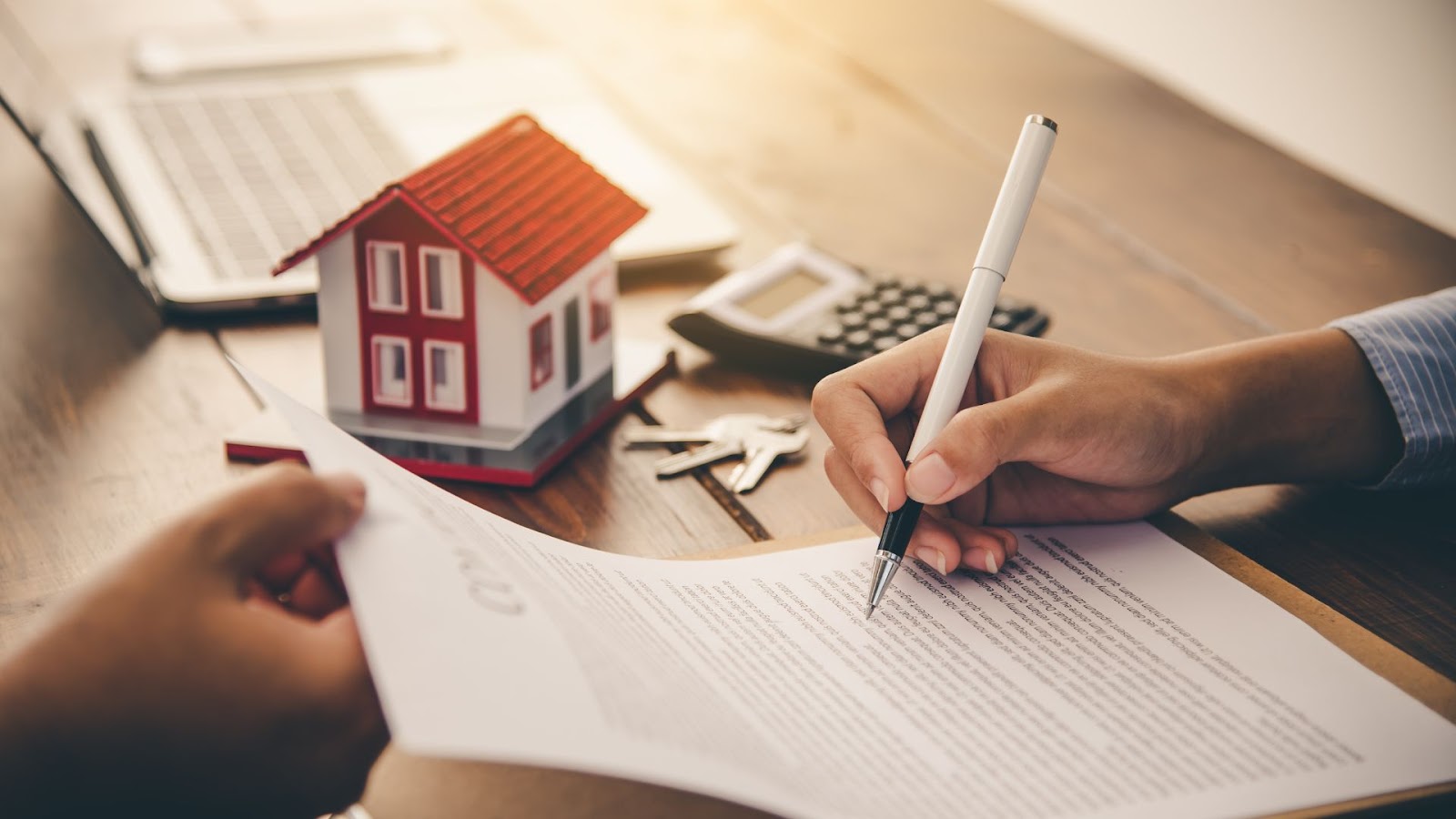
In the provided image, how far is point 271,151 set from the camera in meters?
1.23

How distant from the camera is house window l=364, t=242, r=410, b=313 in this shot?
781mm

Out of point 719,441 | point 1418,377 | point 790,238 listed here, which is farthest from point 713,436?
point 1418,377

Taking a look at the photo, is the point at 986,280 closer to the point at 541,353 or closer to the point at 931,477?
the point at 931,477

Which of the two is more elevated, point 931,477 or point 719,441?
point 931,477

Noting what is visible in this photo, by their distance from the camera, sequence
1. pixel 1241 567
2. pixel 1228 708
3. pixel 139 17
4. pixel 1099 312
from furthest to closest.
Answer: pixel 139 17
pixel 1099 312
pixel 1241 567
pixel 1228 708

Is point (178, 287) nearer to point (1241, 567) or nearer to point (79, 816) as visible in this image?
point (79, 816)

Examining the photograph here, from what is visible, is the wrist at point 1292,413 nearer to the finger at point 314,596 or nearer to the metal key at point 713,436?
the metal key at point 713,436

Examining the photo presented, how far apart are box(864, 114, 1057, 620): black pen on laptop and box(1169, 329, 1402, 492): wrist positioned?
138 millimetres

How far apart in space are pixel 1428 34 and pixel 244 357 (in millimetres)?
1607

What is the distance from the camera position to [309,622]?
20.6 inches

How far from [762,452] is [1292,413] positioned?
34cm

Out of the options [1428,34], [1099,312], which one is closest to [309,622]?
[1099,312]

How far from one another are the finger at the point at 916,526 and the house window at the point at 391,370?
0.92 ft

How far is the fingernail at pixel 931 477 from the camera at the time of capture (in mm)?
646
